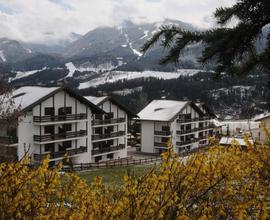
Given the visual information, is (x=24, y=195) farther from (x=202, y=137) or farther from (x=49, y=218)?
(x=202, y=137)

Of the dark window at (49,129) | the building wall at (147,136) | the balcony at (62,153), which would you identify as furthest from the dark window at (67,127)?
the building wall at (147,136)

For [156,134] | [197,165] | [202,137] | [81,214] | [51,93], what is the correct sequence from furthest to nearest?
[202,137], [156,134], [51,93], [197,165], [81,214]

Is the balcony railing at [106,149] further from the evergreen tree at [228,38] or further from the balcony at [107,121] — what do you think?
the evergreen tree at [228,38]

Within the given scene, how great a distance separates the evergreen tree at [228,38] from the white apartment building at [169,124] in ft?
160

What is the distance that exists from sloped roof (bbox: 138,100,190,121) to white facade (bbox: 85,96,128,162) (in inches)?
252

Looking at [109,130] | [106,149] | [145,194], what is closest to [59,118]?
[106,149]

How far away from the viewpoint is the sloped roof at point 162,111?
185ft

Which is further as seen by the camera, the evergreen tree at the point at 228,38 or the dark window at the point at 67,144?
the dark window at the point at 67,144

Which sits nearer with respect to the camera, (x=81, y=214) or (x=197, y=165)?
(x=81, y=214)

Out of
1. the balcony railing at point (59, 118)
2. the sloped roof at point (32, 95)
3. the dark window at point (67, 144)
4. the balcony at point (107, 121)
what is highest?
the sloped roof at point (32, 95)

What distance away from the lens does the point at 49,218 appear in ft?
16.1

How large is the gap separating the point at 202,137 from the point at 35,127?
114 ft

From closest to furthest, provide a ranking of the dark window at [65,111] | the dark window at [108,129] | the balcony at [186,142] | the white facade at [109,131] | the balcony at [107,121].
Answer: the dark window at [65,111], the balcony at [107,121], the white facade at [109,131], the dark window at [108,129], the balcony at [186,142]

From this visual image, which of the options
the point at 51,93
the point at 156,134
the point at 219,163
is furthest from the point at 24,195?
the point at 156,134
